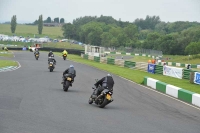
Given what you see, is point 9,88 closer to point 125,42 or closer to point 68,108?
point 68,108

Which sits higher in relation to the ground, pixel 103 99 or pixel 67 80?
pixel 67 80

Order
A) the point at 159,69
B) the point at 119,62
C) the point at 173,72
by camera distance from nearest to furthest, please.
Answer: the point at 173,72, the point at 159,69, the point at 119,62

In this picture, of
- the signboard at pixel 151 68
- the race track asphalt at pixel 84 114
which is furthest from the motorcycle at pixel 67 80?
the signboard at pixel 151 68

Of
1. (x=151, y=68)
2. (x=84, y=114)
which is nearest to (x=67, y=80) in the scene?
(x=84, y=114)

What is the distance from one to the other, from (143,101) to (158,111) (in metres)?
2.77

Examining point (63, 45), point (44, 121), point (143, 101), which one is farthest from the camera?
point (63, 45)

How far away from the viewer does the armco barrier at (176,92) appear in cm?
1844

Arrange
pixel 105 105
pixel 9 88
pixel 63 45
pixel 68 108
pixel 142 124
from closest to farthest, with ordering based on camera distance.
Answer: pixel 142 124, pixel 68 108, pixel 105 105, pixel 9 88, pixel 63 45

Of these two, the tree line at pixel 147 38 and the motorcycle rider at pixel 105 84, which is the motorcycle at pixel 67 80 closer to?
the motorcycle rider at pixel 105 84

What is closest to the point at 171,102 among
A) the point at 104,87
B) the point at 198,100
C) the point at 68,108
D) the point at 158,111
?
the point at 198,100

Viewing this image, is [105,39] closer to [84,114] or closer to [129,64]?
[129,64]

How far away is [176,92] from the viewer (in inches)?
828

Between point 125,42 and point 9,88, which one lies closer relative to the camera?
point 9,88

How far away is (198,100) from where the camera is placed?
1802 centimetres
